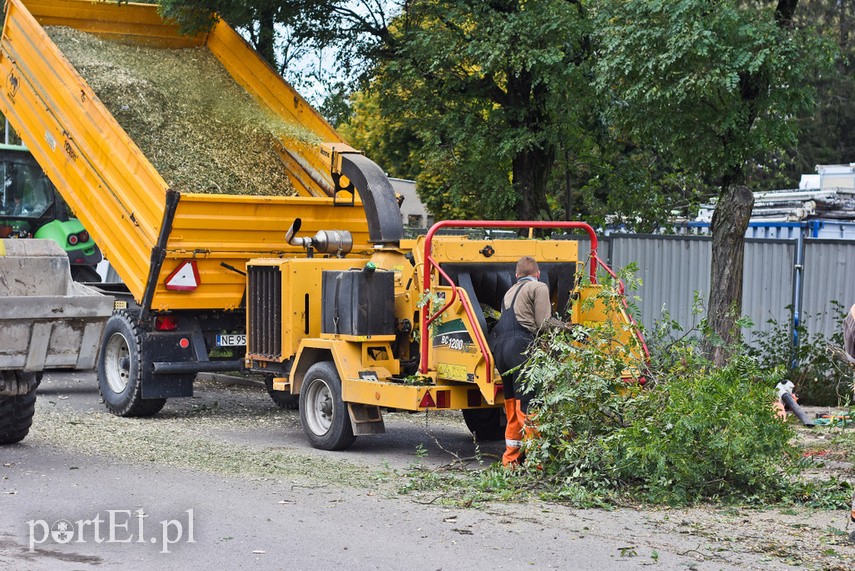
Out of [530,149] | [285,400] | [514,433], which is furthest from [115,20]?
[514,433]

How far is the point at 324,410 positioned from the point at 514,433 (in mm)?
2126

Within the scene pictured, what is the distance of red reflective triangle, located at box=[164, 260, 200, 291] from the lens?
11711mm

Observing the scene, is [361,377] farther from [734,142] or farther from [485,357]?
[734,142]

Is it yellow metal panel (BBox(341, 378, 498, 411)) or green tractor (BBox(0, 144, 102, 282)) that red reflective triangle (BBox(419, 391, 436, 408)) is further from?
green tractor (BBox(0, 144, 102, 282))

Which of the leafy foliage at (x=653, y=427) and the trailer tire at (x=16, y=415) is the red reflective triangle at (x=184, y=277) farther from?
the leafy foliage at (x=653, y=427)

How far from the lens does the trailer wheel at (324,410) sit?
10281 millimetres

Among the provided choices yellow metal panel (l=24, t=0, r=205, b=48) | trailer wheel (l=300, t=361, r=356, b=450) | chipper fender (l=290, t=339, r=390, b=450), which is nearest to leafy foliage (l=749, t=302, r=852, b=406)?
chipper fender (l=290, t=339, r=390, b=450)

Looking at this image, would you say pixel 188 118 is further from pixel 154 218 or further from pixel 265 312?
pixel 265 312

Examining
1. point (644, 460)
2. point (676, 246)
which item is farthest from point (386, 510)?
point (676, 246)

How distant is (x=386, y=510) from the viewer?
7.75 meters

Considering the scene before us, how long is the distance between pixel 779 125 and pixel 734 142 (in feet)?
1.55

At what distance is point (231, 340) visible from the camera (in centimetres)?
1238

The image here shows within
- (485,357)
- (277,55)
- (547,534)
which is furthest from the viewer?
(277,55)

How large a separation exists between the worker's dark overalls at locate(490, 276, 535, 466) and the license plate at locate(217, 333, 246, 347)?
3.77 meters
